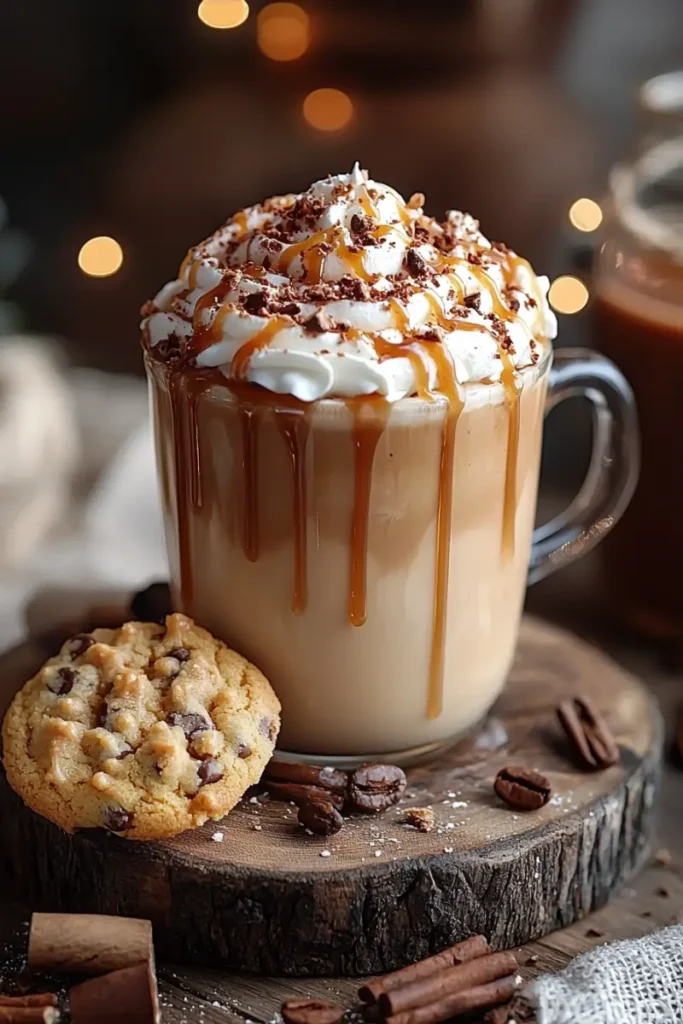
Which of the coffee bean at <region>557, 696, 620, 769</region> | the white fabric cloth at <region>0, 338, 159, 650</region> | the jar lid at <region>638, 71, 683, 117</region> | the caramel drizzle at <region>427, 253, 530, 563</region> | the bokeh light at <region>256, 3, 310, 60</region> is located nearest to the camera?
the caramel drizzle at <region>427, 253, 530, 563</region>

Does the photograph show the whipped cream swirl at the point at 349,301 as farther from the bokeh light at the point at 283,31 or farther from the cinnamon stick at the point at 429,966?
the bokeh light at the point at 283,31

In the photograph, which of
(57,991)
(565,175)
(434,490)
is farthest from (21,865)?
(565,175)

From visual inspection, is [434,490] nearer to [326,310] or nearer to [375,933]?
[326,310]

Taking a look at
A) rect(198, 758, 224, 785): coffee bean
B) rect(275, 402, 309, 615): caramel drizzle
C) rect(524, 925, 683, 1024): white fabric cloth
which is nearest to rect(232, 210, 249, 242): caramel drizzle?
rect(275, 402, 309, 615): caramel drizzle

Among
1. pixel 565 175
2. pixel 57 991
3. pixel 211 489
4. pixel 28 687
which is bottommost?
pixel 57 991

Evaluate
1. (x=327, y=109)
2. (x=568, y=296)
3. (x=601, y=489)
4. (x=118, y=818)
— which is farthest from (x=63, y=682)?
(x=327, y=109)

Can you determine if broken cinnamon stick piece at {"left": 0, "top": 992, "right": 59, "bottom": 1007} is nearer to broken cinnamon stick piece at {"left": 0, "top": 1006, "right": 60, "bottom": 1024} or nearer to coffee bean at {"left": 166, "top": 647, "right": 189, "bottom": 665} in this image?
broken cinnamon stick piece at {"left": 0, "top": 1006, "right": 60, "bottom": 1024}

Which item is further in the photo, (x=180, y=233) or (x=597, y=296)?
(x=180, y=233)

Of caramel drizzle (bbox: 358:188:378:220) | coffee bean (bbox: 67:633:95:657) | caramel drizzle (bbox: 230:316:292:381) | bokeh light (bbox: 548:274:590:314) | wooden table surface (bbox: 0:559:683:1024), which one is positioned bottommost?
wooden table surface (bbox: 0:559:683:1024)
